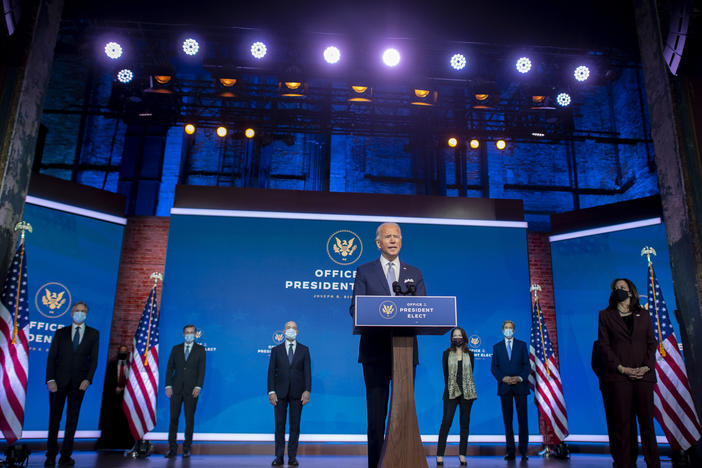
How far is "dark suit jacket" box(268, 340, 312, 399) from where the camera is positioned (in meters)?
6.16

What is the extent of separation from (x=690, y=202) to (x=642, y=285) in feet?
13.6

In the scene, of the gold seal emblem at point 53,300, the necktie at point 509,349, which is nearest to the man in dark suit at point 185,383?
the gold seal emblem at point 53,300

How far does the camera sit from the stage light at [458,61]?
855cm

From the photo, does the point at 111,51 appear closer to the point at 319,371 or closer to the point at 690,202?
the point at 319,371

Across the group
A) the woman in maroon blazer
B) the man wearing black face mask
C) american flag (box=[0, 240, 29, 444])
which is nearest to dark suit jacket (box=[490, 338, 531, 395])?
the woman in maroon blazer

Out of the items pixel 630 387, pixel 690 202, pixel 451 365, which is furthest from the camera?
pixel 451 365

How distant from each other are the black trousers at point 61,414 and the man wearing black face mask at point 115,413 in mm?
2209

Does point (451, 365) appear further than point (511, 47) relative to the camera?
No

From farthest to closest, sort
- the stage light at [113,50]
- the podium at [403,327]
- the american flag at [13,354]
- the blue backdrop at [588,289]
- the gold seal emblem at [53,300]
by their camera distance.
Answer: the stage light at [113,50] → the blue backdrop at [588,289] → the gold seal emblem at [53,300] → the american flag at [13,354] → the podium at [403,327]

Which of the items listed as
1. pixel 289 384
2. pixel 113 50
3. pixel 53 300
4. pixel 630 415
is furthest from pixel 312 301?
pixel 630 415

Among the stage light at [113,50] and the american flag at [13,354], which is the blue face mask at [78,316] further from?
the stage light at [113,50]

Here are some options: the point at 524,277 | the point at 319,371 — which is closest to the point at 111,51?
the point at 319,371

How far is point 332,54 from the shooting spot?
8273 mm

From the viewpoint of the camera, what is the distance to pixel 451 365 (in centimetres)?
652
